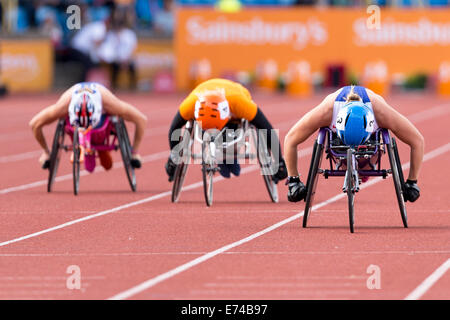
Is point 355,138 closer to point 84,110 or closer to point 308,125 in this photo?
point 308,125

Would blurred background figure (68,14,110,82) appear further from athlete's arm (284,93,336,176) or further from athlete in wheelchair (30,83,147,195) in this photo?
athlete's arm (284,93,336,176)

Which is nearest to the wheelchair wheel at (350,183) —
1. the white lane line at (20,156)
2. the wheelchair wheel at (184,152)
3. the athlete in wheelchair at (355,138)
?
the athlete in wheelchair at (355,138)

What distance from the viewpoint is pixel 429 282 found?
9.35 m

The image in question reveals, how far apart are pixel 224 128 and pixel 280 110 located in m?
16.4

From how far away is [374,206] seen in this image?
14273mm

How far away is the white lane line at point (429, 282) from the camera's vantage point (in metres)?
8.82

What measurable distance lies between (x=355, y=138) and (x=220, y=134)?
2643 mm

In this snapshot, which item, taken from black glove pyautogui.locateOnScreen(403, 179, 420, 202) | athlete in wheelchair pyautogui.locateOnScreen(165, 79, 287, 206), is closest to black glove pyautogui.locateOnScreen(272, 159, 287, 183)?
athlete in wheelchair pyautogui.locateOnScreen(165, 79, 287, 206)

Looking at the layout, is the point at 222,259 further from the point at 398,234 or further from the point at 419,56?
the point at 419,56

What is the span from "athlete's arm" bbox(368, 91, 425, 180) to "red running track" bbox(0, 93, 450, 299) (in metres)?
0.60

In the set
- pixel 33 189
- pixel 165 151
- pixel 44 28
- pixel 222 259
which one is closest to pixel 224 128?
pixel 33 189

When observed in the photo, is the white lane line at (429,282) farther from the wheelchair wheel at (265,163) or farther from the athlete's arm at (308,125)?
the wheelchair wheel at (265,163)

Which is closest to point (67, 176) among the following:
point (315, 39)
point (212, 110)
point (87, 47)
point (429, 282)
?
point (212, 110)

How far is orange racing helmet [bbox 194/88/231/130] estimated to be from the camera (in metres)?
14.0
